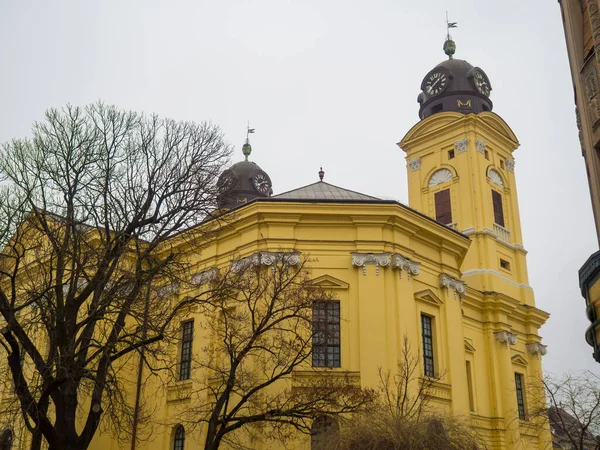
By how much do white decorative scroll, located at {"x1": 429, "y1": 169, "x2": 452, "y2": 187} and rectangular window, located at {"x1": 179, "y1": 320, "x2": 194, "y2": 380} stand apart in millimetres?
16173

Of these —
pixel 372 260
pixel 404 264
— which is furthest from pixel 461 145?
pixel 372 260

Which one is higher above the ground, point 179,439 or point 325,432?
point 179,439

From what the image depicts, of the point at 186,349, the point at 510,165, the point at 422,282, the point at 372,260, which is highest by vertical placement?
the point at 510,165

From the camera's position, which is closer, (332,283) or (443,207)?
(332,283)

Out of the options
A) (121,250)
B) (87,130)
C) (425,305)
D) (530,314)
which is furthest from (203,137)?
(530,314)

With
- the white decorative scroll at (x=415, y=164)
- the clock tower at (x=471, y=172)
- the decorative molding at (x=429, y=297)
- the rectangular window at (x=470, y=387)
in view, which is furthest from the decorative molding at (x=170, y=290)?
the white decorative scroll at (x=415, y=164)

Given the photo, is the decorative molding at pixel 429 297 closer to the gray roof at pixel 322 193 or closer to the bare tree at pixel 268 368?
the bare tree at pixel 268 368

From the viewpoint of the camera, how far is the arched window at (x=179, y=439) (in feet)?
76.1

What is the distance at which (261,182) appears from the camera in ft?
141

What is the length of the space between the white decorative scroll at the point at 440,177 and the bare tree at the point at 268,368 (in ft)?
49.8

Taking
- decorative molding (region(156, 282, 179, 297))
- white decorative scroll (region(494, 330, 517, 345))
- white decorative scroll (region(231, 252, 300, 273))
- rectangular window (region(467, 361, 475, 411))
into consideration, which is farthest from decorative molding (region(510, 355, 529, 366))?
decorative molding (region(156, 282, 179, 297))

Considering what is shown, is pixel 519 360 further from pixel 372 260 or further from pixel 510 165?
pixel 372 260

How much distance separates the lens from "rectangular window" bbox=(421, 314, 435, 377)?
2281 centimetres

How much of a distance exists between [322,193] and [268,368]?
25.4 feet
